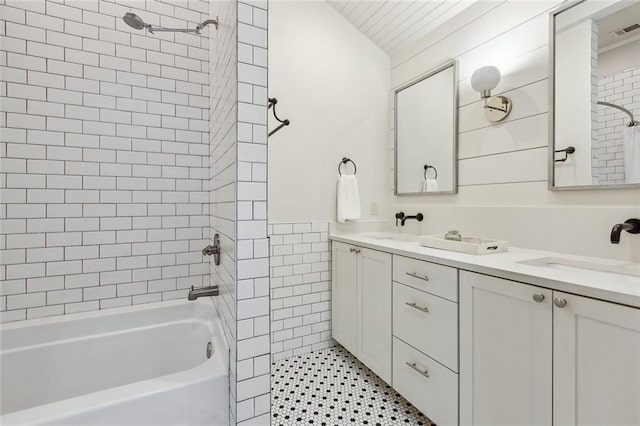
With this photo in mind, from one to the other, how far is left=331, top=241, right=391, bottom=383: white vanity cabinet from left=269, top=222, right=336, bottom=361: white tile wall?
0.09 metres

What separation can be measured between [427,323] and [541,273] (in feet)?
1.94

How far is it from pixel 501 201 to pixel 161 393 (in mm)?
1914

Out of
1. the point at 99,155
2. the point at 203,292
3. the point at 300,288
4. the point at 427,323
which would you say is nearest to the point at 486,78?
the point at 427,323

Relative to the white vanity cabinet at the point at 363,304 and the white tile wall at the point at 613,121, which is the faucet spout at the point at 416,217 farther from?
the white tile wall at the point at 613,121

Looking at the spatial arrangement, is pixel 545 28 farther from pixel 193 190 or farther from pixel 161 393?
pixel 161 393

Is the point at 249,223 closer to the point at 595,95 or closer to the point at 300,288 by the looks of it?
the point at 300,288

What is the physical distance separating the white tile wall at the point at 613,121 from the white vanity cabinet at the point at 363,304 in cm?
107

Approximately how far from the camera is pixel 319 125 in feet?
7.80

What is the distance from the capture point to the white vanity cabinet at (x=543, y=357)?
86 cm

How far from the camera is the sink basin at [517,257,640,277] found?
1210 millimetres

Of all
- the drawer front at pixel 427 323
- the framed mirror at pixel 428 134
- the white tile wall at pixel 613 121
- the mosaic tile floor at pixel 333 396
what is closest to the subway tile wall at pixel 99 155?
the mosaic tile floor at pixel 333 396

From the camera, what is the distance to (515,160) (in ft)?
5.64

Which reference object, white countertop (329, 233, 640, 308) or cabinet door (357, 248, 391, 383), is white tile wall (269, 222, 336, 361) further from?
white countertop (329, 233, 640, 308)

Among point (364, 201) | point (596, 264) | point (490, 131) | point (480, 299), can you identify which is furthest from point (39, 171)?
point (596, 264)
